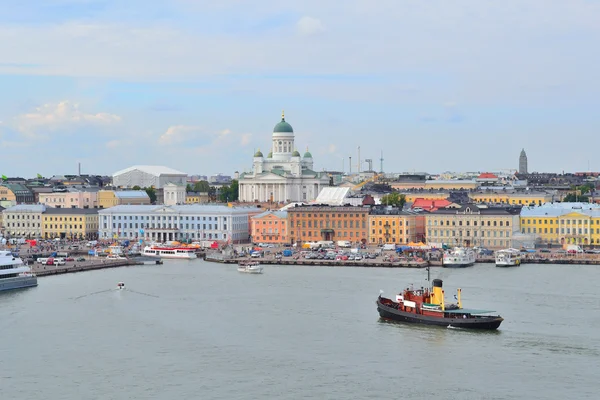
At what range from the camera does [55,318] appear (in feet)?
74.2

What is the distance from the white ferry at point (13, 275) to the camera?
2719 centimetres

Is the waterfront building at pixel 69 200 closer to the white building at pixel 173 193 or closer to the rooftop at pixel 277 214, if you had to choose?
the white building at pixel 173 193

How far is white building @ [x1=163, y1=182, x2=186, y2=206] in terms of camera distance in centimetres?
5806

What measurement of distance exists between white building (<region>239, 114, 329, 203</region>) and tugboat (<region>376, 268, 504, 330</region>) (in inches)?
1342

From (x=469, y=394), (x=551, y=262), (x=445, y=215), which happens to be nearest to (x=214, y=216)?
(x=445, y=215)

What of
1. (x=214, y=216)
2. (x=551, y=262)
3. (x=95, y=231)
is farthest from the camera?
(x=95, y=231)

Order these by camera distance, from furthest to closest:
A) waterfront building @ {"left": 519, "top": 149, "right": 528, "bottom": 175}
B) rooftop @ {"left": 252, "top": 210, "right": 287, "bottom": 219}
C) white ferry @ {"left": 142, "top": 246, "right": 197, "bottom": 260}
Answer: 1. waterfront building @ {"left": 519, "top": 149, "right": 528, "bottom": 175}
2. rooftop @ {"left": 252, "top": 210, "right": 287, "bottom": 219}
3. white ferry @ {"left": 142, "top": 246, "right": 197, "bottom": 260}

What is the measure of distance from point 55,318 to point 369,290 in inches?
309

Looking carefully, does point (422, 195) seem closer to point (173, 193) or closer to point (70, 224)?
point (173, 193)

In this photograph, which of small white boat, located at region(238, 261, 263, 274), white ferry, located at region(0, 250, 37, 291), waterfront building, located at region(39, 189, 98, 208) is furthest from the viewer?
waterfront building, located at region(39, 189, 98, 208)

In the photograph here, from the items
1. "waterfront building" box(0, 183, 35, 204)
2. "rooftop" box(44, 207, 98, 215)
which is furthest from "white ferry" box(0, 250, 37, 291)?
"waterfront building" box(0, 183, 35, 204)

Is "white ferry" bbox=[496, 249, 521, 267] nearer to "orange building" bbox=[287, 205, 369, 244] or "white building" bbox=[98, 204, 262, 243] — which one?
"orange building" bbox=[287, 205, 369, 244]

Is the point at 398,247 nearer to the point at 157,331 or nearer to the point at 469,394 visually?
the point at 157,331

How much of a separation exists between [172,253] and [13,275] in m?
11.4
